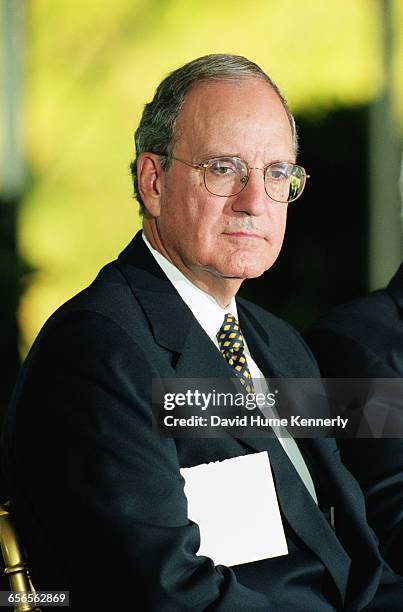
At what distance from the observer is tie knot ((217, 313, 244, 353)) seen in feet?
7.47

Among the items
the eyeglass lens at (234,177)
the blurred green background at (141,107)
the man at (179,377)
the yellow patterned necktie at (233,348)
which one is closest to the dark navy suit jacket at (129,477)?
the man at (179,377)

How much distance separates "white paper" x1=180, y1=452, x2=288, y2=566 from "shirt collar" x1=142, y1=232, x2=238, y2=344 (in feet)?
1.14

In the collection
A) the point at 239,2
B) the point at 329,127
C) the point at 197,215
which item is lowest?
the point at 329,127

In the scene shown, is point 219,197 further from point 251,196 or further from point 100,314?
point 100,314

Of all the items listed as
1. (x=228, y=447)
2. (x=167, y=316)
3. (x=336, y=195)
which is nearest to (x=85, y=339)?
(x=167, y=316)

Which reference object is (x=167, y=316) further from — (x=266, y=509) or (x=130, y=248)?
(x=266, y=509)

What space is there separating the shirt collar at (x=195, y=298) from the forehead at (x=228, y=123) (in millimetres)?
262

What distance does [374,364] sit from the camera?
2.67 m

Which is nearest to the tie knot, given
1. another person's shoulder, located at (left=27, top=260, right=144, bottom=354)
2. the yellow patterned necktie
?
the yellow patterned necktie

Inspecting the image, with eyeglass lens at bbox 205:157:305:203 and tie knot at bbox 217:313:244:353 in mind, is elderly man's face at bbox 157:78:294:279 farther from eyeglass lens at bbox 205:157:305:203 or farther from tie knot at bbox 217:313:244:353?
tie knot at bbox 217:313:244:353

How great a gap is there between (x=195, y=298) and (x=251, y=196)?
0.90ft

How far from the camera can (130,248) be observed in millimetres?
2264

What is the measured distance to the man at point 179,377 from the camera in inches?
71.7

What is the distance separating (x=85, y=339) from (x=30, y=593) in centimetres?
52
